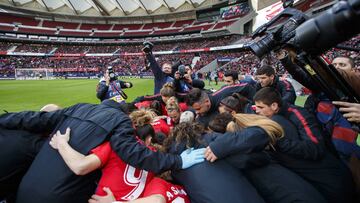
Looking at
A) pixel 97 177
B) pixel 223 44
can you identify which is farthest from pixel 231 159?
pixel 223 44

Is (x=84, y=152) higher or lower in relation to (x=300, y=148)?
higher

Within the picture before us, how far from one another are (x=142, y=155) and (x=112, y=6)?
6177 centimetres

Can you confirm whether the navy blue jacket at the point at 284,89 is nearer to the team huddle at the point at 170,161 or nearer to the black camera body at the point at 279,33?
the team huddle at the point at 170,161

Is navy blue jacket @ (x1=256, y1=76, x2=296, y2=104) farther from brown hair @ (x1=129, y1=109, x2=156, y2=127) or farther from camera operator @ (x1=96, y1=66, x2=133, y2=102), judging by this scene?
camera operator @ (x1=96, y1=66, x2=133, y2=102)

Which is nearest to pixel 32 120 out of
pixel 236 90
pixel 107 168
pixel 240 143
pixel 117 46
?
pixel 107 168

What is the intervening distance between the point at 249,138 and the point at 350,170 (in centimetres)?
138

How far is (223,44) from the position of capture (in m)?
48.7

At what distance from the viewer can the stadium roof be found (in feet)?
174

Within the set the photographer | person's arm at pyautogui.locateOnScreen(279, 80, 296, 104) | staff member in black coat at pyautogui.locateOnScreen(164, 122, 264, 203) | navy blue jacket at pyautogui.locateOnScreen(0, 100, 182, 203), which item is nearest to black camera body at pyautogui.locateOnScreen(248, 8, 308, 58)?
staff member in black coat at pyautogui.locateOnScreen(164, 122, 264, 203)

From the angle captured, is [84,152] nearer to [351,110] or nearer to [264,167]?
[264,167]

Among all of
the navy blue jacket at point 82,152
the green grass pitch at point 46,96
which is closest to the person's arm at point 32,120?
the navy blue jacket at point 82,152

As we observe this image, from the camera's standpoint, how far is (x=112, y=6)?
5772cm

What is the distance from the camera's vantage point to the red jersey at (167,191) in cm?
213

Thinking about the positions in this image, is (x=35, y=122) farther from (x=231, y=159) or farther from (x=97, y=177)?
(x=231, y=159)
